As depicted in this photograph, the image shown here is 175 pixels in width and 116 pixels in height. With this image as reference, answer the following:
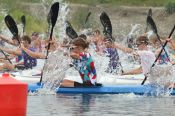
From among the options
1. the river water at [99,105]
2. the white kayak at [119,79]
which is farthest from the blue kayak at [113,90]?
the white kayak at [119,79]

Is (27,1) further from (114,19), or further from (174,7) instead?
(174,7)

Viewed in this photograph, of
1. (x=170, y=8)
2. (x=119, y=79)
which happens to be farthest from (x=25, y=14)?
(x=119, y=79)

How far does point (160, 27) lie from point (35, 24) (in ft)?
30.9

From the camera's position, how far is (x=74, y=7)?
169 feet

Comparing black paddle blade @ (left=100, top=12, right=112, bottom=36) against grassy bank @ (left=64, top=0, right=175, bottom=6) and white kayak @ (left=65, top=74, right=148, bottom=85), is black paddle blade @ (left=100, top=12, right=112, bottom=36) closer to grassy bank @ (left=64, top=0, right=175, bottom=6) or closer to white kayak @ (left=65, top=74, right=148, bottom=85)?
white kayak @ (left=65, top=74, right=148, bottom=85)

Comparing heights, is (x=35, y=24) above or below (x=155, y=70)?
above

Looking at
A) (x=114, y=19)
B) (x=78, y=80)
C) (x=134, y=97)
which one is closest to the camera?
(x=134, y=97)

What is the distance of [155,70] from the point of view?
43.6 ft

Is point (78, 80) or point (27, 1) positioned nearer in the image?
point (78, 80)

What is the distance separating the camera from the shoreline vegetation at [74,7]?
42319 millimetres

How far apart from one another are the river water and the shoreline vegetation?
25.3 m

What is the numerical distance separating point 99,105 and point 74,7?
40.4 metres

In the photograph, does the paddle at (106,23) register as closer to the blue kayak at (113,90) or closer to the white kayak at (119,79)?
the white kayak at (119,79)

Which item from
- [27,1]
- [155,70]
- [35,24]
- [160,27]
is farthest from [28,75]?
[27,1]
